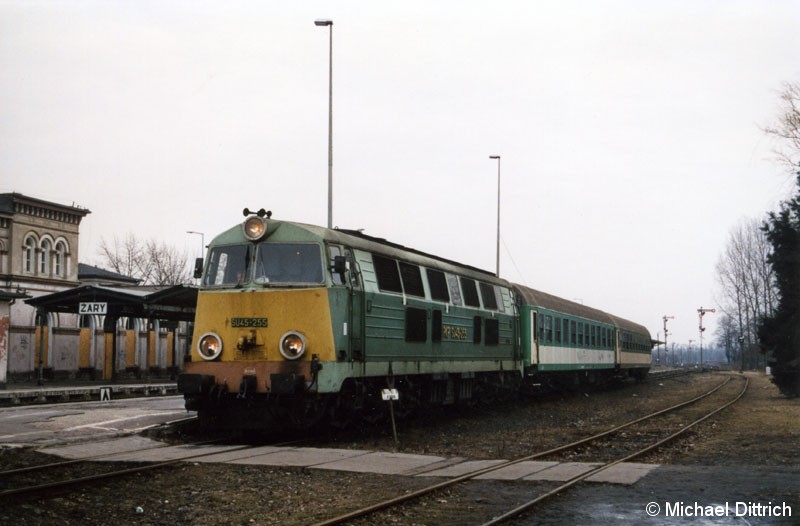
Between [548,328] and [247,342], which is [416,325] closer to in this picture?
[247,342]

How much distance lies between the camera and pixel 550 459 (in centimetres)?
1413

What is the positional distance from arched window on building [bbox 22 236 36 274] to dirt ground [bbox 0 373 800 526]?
3878 cm

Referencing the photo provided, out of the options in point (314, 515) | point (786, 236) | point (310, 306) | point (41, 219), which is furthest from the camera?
point (41, 219)

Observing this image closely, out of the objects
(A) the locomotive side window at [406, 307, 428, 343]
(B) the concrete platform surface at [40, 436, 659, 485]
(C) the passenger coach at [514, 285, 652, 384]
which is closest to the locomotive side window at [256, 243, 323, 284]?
(B) the concrete platform surface at [40, 436, 659, 485]

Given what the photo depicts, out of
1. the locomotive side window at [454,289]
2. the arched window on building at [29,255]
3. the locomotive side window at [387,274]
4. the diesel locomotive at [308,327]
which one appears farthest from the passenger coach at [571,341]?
the arched window on building at [29,255]

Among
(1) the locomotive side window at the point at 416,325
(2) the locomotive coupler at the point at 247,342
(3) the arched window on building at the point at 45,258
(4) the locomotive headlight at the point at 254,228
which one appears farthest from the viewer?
(3) the arched window on building at the point at 45,258

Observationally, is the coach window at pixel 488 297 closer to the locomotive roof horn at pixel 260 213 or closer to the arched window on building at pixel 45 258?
the locomotive roof horn at pixel 260 213

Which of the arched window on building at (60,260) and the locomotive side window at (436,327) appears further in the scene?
the arched window on building at (60,260)

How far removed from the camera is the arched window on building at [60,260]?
179ft

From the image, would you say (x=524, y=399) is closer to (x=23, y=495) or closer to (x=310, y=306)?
→ (x=310, y=306)

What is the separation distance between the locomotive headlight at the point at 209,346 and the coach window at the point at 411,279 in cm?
414

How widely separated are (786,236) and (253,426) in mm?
24025

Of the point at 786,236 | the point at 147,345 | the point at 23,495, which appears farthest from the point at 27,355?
the point at 23,495

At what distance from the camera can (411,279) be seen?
1817 centimetres
